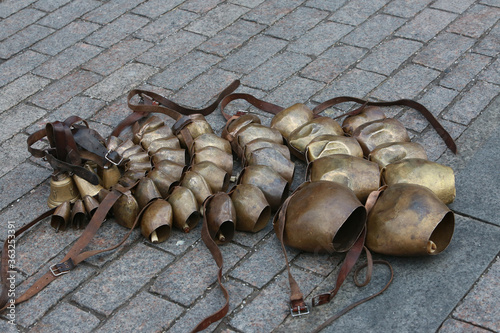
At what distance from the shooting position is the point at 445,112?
480 cm

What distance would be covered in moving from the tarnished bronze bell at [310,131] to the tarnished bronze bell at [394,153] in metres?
0.37

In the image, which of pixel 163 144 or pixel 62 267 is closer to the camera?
pixel 62 267

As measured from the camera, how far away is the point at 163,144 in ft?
14.0

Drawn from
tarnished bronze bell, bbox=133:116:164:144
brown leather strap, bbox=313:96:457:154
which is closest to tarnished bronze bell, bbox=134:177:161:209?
tarnished bronze bell, bbox=133:116:164:144

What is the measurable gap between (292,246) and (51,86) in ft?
8.80

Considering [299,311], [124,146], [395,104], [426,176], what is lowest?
[395,104]

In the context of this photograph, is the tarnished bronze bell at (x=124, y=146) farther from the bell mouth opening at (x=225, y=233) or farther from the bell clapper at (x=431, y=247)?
the bell clapper at (x=431, y=247)

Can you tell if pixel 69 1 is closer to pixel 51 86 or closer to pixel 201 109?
pixel 51 86

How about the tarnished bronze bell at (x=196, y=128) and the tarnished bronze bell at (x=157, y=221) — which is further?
the tarnished bronze bell at (x=196, y=128)

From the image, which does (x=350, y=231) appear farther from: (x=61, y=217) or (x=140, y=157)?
(x=61, y=217)

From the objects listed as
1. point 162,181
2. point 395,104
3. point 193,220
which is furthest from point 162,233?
point 395,104

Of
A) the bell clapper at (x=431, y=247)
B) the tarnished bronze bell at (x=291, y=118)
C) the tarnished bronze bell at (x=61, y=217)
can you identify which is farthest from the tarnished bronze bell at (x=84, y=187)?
the bell clapper at (x=431, y=247)

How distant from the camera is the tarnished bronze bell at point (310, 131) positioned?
4254mm

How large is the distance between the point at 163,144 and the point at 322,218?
51.1 inches
